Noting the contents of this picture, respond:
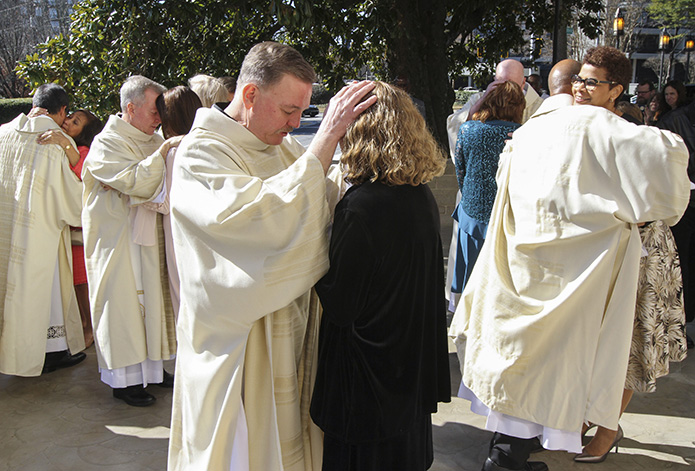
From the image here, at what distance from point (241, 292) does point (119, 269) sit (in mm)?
2051

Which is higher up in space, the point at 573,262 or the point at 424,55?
the point at 424,55

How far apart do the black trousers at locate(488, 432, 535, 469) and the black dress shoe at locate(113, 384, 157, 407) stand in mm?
2075

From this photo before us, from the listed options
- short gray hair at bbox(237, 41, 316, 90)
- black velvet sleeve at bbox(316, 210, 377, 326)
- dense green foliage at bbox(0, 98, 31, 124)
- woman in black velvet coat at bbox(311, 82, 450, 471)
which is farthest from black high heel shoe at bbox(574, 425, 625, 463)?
dense green foliage at bbox(0, 98, 31, 124)

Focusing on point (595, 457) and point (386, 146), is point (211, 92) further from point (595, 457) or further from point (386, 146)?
point (595, 457)

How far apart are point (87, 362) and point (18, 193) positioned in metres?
1.30

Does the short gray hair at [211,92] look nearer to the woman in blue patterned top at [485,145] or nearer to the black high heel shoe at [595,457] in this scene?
the woman in blue patterned top at [485,145]

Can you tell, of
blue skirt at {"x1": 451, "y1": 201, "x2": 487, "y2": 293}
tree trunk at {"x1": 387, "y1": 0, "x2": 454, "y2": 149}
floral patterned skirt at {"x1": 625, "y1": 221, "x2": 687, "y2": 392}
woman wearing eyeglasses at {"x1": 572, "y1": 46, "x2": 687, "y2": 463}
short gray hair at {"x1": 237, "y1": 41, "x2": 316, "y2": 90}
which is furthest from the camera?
tree trunk at {"x1": 387, "y1": 0, "x2": 454, "y2": 149}

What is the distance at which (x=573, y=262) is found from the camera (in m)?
2.57

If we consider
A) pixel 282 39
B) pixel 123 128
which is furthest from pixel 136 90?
pixel 282 39

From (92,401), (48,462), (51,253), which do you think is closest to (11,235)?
(51,253)

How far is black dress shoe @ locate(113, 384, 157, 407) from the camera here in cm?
382

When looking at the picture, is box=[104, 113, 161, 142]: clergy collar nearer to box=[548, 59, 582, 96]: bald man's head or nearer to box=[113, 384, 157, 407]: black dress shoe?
box=[113, 384, 157, 407]: black dress shoe

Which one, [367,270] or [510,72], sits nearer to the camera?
[367,270]

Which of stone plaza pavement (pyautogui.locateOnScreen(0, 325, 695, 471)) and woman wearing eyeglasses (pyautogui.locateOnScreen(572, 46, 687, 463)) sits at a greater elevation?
woman wearing eyeglasses (pyautogui.locateOnScreen(572, 46, 687, 463))
